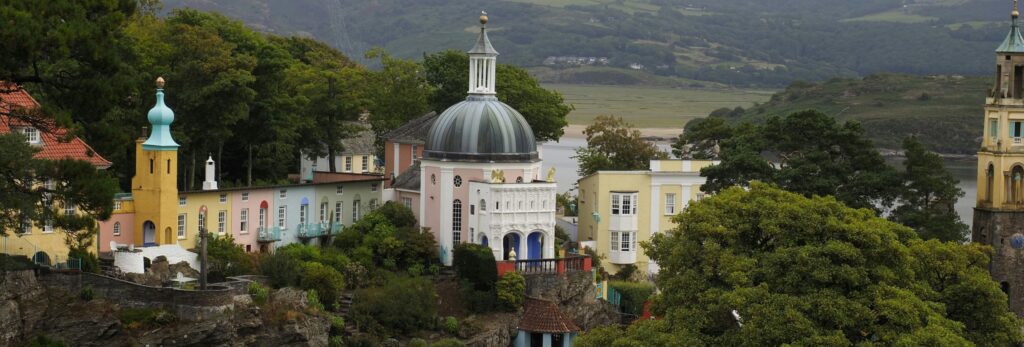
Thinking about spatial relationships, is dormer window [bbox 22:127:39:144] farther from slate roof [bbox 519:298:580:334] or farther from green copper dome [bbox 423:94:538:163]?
slate roof [bbox 519:298:580:334]

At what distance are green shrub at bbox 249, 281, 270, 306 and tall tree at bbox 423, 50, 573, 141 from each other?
2884 centimetres

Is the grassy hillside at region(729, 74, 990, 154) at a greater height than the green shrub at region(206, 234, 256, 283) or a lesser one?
greater

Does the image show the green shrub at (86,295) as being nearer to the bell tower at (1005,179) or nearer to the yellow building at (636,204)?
the yellow building at (636,204)

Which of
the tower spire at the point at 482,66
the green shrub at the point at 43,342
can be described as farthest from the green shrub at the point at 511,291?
the green shrub at the point at 43,342

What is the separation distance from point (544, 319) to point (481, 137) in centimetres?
829

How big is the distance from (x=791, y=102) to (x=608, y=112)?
788 inches

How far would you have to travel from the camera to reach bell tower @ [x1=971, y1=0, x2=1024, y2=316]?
255 ft

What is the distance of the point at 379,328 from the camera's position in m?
70.8

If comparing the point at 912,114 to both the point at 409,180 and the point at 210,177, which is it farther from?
the point at 210,177

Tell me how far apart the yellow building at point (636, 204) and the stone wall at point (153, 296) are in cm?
2537

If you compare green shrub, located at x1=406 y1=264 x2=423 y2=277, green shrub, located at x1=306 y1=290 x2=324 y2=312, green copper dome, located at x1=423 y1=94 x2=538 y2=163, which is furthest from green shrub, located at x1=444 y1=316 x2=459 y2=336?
green copper dome, located at x1=423 y1=94 x2=538 y2=163

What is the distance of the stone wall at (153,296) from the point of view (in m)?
64.7

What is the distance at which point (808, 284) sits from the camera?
Result: 54.2 m

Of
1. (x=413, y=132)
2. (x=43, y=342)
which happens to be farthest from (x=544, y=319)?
(x=43, y=342)
